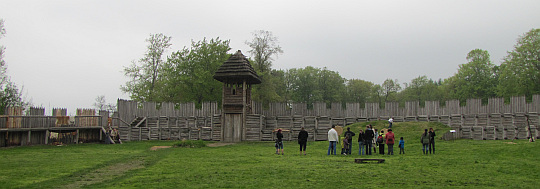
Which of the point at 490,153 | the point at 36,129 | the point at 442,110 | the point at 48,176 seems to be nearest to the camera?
the point at 48,176

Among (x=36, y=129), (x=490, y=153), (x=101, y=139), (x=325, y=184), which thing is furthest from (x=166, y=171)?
(x=101, y=139)

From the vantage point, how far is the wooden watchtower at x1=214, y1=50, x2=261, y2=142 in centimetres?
3581

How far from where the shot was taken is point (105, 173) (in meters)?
15.1

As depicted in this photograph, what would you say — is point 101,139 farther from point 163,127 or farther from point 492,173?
point 492,173

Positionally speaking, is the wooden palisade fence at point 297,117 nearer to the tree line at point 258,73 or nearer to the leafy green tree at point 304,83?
the tree line at point 258,73

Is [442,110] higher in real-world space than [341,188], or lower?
higher

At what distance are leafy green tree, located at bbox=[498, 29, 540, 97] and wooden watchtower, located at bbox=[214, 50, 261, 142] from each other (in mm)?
39300

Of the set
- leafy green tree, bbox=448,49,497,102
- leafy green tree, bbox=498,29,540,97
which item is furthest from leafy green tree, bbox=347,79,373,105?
leafy green tree, bbox=498,29,540,97

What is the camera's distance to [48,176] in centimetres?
1403

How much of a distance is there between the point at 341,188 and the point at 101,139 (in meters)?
29.4

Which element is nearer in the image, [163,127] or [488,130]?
[488,130]

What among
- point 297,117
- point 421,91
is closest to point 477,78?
point 421,91

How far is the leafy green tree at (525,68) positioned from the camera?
54.1 meters

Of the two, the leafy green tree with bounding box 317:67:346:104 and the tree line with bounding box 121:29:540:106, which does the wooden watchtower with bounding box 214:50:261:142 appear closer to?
the tree line with bounding box 121:29:540:106
